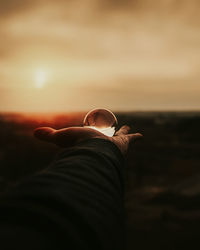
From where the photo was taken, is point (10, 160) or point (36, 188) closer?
point (36, 188)

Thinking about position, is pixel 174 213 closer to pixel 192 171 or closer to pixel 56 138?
pixel 192 171

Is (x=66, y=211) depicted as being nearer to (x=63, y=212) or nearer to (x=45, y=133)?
(x=63, y=212)

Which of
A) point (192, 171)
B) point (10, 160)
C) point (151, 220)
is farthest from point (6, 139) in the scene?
point (151, 220)

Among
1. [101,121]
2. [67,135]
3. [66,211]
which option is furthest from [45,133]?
[66,211]

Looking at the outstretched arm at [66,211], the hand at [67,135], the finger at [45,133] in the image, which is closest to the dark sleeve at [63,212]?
the outstretched arm at [66,211]

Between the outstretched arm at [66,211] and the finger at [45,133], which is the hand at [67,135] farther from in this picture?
the outstretched arm at [66,211]

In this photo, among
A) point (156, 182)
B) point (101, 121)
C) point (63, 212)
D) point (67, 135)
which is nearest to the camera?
point (63, 212)
